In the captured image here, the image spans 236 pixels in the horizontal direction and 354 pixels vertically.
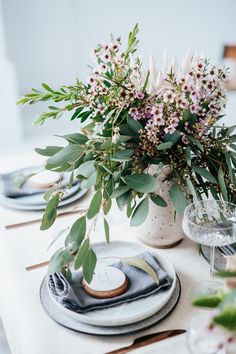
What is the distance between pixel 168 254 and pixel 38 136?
3312 mm

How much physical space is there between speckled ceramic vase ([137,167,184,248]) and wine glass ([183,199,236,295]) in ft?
0.36

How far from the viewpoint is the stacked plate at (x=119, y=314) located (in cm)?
73

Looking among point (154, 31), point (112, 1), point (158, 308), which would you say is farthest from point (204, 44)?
point (158, 308)

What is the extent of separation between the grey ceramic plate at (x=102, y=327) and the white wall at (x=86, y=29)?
3713mm

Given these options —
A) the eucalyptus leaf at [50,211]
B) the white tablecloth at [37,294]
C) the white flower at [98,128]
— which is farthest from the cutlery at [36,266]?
the white flower at [98,128]

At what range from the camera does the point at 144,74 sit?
0.94 meters

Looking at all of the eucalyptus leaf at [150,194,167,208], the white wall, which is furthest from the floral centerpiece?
the white wall

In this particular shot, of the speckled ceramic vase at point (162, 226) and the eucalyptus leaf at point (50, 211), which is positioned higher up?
the eucalyptus leaf at point (50, 211)

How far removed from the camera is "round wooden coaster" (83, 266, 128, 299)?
804 mm

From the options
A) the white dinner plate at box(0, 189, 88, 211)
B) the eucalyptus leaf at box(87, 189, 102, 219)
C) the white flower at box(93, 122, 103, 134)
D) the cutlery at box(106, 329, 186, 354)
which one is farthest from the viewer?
the white dinner plate at box(0, 189, 88, 211)

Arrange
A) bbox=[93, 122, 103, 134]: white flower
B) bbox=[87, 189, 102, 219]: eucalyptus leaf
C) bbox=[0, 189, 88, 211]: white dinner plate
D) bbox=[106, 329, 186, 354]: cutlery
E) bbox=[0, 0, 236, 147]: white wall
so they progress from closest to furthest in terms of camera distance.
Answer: bbox=[106, 329, 186, 354]: cutlery < bbox=[87, 189, 102, 219]: eucalyptus leaf < bbox=[93, 122, 103, 134]: white flower < bbox=[0, 189, 88, 211]: white dinner plate < bbox=[0, 0, 236, 147]: white wall

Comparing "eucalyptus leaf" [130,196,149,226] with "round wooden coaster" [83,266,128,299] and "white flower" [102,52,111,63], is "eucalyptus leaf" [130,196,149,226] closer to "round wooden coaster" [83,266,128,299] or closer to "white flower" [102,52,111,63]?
"round wooden coaster" [83,266,128,299]

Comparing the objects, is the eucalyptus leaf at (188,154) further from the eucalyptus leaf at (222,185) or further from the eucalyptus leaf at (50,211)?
the eucalyptus leaf at (50,211)

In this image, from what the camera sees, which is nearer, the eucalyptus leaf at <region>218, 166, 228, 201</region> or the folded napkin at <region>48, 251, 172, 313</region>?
the folded napkin at <region>48, 251, 172, 313</region>
